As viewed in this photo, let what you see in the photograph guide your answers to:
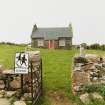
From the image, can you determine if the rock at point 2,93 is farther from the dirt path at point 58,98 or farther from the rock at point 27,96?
the dirt path at point 58,98

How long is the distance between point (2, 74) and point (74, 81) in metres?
3.03

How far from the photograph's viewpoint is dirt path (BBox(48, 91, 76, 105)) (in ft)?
47.3

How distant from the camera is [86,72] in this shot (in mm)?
15023

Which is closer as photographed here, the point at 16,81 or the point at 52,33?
the point at 16,81

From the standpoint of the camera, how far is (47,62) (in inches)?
888

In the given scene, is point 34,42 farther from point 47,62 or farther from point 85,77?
point 85,77

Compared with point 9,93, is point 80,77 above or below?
above

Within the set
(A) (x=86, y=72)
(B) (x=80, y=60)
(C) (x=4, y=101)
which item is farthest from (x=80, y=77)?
(C) (x=4, y=101)

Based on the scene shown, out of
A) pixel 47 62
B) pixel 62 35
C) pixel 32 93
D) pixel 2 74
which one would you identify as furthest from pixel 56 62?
pixel 62 35

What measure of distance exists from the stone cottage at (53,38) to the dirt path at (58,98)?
3063 cm

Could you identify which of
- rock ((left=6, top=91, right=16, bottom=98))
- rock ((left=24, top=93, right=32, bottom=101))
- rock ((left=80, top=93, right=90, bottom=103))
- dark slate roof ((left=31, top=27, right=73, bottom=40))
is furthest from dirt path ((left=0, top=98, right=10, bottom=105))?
dark slate roof ((left=31, top=27, right=73, bottom=40))

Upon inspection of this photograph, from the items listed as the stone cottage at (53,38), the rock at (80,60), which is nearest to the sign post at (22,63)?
the rock at (80,60)

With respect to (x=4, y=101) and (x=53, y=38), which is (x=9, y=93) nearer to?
(x=4, y=101)

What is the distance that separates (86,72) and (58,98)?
1.51 m
